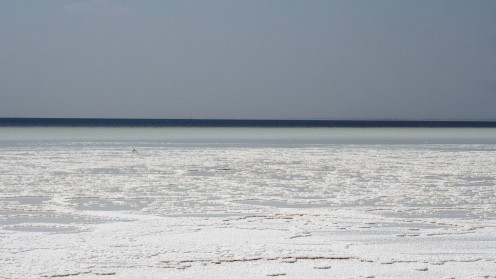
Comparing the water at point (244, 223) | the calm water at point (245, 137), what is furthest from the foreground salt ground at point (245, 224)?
the calm water at point (245, 137)

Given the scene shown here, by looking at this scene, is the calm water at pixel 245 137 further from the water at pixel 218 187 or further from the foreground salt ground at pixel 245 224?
the foreground salt ground at pixel 245 224

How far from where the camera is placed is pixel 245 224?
4.64m

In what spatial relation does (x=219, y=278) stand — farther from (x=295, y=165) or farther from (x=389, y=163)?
(x=389, y=163)

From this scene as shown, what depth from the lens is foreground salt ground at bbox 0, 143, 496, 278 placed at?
3385 mm

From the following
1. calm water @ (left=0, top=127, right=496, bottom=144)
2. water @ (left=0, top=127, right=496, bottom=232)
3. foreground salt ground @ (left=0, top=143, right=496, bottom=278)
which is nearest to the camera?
foreground salt ground @ (left=0, top=143, right=496, bottom=278)

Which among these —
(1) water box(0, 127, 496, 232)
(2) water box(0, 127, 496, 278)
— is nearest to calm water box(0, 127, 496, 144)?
(1) water box(0, 127, 496, 232)

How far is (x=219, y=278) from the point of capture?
315 centimetres

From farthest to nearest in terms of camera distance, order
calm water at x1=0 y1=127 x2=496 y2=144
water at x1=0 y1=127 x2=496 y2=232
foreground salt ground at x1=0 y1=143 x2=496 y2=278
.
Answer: calm water at x1=0 y1=127 x2=496 y2=144 < water at x1=0 y1=127 x2=496 y2=232 < foreground salt ground at x1=0 y1=143 x2=496 y2=278

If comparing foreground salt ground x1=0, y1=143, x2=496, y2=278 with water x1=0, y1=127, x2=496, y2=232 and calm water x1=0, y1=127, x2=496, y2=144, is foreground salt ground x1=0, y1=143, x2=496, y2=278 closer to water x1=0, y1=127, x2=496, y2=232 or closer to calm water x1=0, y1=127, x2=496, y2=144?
water x1=0, y1=127, x2=496, y2=232

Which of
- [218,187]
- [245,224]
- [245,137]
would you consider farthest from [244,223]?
[245,137]

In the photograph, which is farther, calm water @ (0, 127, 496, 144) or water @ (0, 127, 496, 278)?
calm water @ (0, 127, 496, 144)

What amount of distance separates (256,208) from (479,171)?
4.48 metres

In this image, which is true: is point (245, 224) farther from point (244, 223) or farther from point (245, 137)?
point (245, 137)

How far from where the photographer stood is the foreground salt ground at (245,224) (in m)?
3.38
